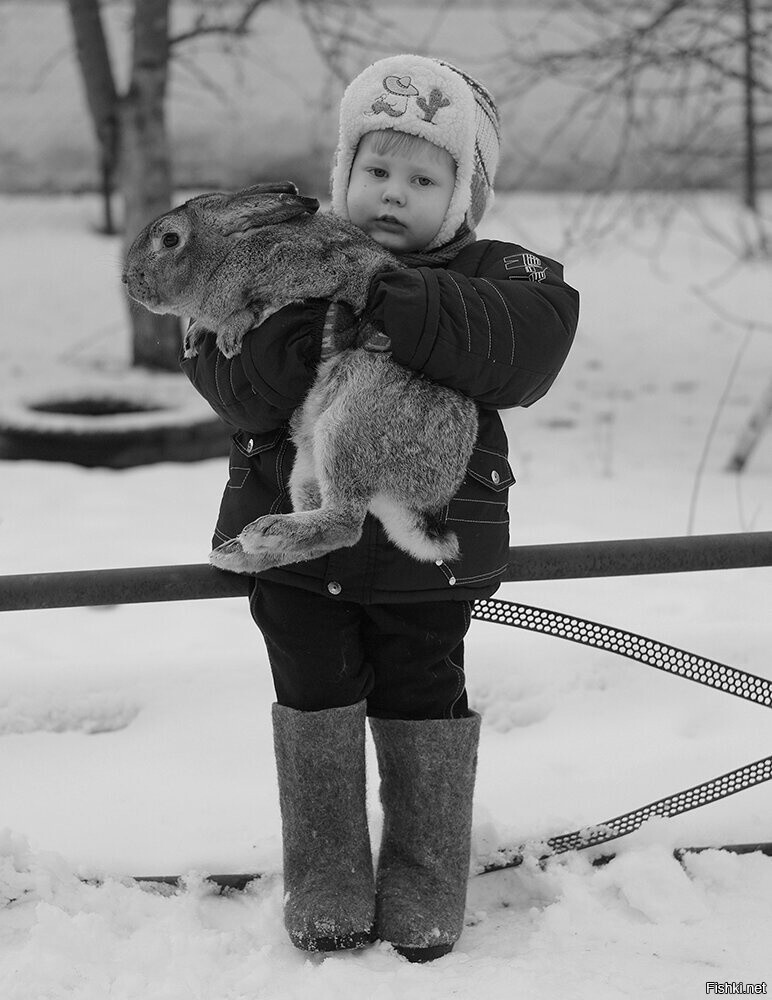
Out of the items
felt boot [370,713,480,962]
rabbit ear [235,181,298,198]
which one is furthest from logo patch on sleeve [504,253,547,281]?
felt boot [370,713,480,962]

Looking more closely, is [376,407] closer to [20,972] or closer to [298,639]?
[298,639]

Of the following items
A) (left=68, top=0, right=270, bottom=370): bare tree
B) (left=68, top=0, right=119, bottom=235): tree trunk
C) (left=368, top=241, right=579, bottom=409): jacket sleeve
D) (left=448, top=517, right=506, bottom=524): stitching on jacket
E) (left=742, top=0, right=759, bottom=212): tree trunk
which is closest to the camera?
(left=368, top=241, right=579, bottom=409): jacket sleeve

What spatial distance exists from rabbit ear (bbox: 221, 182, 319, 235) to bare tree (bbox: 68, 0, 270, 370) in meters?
4.77

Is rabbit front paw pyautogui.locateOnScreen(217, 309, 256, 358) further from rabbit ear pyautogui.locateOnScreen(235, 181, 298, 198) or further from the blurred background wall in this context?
the blurred background wall

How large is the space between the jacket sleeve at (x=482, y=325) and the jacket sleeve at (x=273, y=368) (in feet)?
0.36

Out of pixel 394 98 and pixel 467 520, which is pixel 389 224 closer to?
pixel 394 98

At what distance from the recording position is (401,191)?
1884mm

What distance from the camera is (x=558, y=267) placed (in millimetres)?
1936

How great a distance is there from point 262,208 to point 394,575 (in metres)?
0.63

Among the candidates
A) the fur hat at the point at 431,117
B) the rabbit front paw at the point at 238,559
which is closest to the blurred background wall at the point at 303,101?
the fur hat at the point at 431,117

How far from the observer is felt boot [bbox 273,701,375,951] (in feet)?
6.19

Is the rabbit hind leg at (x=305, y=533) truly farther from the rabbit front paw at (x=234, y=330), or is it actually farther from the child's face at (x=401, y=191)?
the child's face at (x=401, y=191)

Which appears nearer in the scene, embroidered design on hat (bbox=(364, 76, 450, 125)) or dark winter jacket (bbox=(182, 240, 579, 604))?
dark winter jacket (bbox=(182, 240, 579, 604))

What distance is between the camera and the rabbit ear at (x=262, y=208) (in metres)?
1.86
